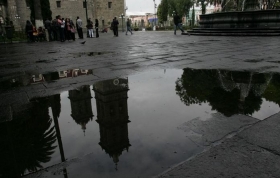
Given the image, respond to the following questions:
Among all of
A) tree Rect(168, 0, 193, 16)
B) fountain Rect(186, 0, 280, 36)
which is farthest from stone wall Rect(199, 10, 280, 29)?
tree Rect(168, 0, 193, 16)

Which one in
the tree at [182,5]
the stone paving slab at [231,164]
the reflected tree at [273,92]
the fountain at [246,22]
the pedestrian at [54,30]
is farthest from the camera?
the tree at [182,5]

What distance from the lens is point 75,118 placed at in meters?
2.42

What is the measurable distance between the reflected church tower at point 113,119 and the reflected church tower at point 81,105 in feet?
0.37

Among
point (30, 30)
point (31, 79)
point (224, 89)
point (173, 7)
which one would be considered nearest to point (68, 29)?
point (30, 30)

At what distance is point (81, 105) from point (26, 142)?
36.2 inches

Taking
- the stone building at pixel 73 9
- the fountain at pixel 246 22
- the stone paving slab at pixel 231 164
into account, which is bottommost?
the stone paving slab at pixel 231 164

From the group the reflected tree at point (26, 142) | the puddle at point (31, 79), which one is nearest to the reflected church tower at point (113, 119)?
the reflected tree at point (26, 142)

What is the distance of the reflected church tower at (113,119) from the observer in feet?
5.81

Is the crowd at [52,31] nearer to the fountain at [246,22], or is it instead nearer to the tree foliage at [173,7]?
the fountain at [246,22]

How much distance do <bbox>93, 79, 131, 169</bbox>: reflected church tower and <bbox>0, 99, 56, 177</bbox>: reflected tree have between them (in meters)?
0.45

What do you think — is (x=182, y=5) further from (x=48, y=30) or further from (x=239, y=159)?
(x=239, y=159)

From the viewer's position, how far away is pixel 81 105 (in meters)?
2.75

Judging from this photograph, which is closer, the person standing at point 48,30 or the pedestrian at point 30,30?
the pedestrian at point 30,30

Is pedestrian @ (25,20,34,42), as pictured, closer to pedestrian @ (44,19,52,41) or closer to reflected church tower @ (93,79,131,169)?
pedestrian @ (44,19,52,41)
